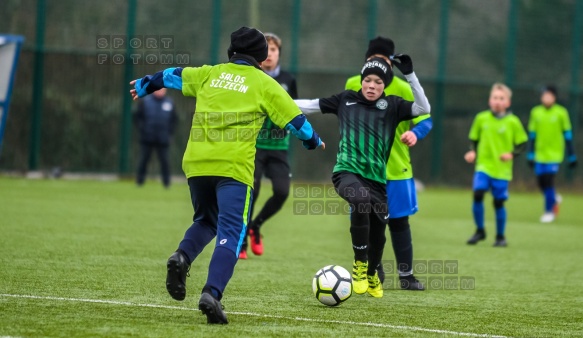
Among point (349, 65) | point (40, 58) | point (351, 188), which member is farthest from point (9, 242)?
point (349, 65)

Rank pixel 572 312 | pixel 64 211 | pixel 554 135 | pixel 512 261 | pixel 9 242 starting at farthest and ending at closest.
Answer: pixel 554 135, pixel 64 211, pixel 512 261, pixel 9 242, pixel 572 312

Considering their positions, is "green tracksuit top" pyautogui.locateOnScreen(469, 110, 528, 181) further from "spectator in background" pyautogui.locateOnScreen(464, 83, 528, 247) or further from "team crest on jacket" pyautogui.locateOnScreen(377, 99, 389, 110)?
"team crest on jacket" pyautogui.locateOnScreen(377, 99, 389, 110)

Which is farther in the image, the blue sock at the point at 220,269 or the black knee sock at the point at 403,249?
the black knee sock at the point at 403,249

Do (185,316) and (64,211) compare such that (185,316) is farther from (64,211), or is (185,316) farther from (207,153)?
(64,211)

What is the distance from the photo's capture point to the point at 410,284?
8.36m

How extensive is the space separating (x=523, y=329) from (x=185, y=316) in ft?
7.06

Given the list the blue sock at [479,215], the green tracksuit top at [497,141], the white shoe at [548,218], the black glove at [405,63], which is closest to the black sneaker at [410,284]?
the black glove at [405,63]

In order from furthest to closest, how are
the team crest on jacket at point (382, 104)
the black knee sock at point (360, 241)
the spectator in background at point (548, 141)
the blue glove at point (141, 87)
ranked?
the spectator in background at point (548, 141) → the team crest on jacket at point (382, 104) → the black knee sock at point (360, 241) → the blue glove at point (141, 87)

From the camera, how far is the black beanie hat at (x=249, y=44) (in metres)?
6.42

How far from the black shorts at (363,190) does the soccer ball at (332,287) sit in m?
0.66

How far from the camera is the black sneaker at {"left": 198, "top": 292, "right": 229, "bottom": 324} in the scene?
585 centimetres

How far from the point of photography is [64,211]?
1397 cm

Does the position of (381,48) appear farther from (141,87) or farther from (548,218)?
(548,218)

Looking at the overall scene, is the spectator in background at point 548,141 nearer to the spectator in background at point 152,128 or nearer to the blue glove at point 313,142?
the spectator in background at point 152,128
